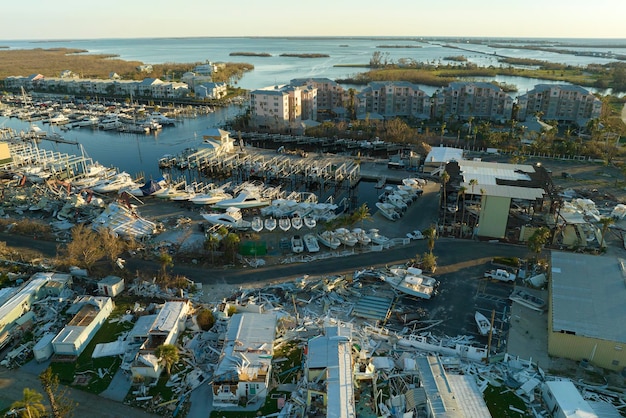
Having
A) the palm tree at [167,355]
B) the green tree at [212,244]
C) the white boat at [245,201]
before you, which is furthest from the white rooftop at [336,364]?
the white boat at [245,201]

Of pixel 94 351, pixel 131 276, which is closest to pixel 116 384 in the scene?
pixel 94 351

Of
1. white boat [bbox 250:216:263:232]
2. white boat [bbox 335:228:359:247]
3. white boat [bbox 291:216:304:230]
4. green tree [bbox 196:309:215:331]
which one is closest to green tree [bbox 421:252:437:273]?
white boat [bbox 335:228:359:247]

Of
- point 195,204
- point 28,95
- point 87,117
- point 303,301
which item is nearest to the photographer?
point 303,301

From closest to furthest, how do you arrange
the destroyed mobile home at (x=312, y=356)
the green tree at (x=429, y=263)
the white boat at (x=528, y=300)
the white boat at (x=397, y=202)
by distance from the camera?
the destroyed mobile home at (x=312, y=356) < the white boat at (x=528, y=300) < the green tree at (x=429, y=263) < the white boat at (x=397, y=202)

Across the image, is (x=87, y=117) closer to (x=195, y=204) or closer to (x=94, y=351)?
(x=195, y=204)

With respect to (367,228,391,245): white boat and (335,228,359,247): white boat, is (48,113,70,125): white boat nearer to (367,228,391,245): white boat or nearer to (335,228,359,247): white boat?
(335,228,359,247): white boat

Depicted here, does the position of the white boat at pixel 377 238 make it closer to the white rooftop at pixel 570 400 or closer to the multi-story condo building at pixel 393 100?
the white rooftop at pixel 570 400
